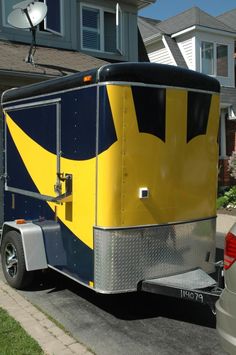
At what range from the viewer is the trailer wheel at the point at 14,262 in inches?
234

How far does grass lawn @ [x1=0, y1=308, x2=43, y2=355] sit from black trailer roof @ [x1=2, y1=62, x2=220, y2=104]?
8.30 ft

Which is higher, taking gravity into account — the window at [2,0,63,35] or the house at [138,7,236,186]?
the house at [138,7,236,186]

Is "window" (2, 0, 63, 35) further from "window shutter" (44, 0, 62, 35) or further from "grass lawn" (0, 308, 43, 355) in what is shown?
"grass lawn" (0, 308, 43, 355)

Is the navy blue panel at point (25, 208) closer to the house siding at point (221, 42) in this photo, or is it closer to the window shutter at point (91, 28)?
the window shutter at point (91, 28)

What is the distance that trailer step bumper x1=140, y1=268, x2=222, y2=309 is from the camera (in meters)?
4.51

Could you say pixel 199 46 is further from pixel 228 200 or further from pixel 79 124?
pixel 79 124

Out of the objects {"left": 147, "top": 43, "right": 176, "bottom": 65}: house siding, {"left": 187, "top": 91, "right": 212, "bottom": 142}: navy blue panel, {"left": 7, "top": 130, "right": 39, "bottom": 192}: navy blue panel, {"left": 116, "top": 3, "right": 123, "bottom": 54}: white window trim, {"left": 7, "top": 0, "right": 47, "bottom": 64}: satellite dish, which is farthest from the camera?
{"left": 147, "top": 43, "right": 176, "bottom": 65}: house siding

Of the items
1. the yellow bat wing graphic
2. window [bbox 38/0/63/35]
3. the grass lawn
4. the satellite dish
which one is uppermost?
window [bbox 38/0/63/35]

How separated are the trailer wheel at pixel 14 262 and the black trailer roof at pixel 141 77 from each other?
1877 millimetres

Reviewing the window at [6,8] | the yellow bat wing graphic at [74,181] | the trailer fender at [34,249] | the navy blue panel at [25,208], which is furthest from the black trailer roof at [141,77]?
the window at [6,8]

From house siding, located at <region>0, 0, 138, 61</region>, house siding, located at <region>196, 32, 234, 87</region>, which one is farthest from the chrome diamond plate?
house siding, located at <region>196, 32, 234, 87</region>

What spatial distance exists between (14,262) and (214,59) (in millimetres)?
17465

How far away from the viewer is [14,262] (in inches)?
242

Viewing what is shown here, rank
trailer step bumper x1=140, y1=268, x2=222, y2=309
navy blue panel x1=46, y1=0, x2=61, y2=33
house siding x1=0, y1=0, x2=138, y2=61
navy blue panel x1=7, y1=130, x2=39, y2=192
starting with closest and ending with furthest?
trailer step bumper x1=140, y1=268, x2=222, y2=309 → navy blue panel x1=7, y1=130, x2=39, y2=192 → house siding x1=0, y1=0, x2=138, y2=61 → navy blue panel x1=46, y1=0, x2=61, y2=33
